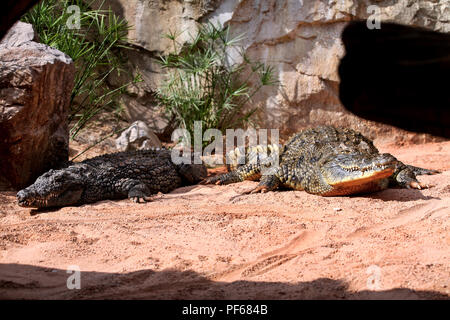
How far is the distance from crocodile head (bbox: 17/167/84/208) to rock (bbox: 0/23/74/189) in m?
0.51

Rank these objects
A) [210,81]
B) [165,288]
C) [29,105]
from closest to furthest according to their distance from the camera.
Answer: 1. [165,288]
2. [29,105]
3. [210,81]

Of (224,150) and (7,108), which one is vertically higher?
(7,108)

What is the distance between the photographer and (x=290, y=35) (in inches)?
332

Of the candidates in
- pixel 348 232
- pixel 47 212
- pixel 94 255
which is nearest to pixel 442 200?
pixel 348 232

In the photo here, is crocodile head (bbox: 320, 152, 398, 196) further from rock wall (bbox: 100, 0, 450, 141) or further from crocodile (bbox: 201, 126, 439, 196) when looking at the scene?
rock wall (bbox: 100, 0, 450, 141)

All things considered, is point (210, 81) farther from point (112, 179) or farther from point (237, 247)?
point (237, 247)

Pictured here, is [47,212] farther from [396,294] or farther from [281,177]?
[396,294]

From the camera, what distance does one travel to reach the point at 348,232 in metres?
3.82

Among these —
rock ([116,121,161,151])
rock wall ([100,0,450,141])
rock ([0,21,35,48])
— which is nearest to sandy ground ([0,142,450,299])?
rock ([0,21,35,48])

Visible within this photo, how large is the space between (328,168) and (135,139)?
13.2 ft

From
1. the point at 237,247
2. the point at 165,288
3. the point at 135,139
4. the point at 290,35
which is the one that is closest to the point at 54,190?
the point at 237,247

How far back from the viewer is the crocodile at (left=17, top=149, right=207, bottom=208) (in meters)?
4.93

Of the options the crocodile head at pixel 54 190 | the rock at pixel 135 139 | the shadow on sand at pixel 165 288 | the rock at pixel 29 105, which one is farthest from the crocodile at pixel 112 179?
the shadow on sand at pixel 165 288
